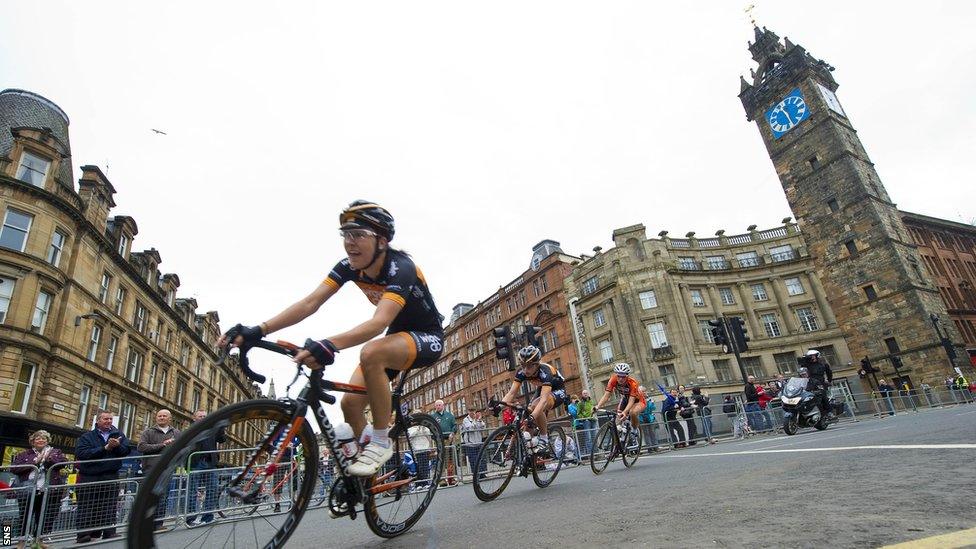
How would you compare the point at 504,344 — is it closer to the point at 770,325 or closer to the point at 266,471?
the point at 266,471

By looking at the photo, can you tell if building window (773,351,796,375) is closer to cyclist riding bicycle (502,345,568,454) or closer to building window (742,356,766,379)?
building window (742,356,766,379)

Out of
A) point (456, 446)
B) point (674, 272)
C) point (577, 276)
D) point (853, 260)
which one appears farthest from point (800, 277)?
point (456, 446)

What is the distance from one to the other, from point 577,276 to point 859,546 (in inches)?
1817

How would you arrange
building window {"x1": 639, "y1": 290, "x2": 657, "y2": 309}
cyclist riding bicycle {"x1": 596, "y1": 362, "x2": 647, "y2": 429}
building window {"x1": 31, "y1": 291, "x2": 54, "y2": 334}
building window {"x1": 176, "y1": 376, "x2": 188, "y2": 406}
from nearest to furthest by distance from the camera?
cyclist riding bicycle {"x1": 596, "y1": 362, "x2": 647, "y2": 429}
building window {"x1": 31, "y1": 291, "x2": 54, "y2": 334}
building window {"x1": 176, "y1": 376, "x2": 188, "y2": 406}
building window {"x1": 639, "y1": 290, "x2": 657, "y2": 309}

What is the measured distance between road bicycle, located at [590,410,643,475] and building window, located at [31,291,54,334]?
25.5m

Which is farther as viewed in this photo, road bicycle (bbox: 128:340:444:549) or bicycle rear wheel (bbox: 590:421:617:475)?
bicycle rear wheel (bbox: 590:421:617:475)

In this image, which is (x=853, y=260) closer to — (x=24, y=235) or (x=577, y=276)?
(x=577, y=276)

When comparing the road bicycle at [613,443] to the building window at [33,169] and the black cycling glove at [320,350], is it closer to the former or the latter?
the black cycling glove at [320,350]

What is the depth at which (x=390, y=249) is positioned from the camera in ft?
11.9

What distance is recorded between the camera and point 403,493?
384 cm

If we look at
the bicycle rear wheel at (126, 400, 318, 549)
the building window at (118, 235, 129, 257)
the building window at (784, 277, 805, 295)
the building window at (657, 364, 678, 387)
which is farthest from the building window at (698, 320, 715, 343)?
the building window at (118, 235, 129, 257)

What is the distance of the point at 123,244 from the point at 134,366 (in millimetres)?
7651

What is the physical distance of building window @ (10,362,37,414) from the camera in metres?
20.2

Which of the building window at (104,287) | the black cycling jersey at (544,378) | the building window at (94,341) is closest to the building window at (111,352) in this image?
the building window at (94,341)
